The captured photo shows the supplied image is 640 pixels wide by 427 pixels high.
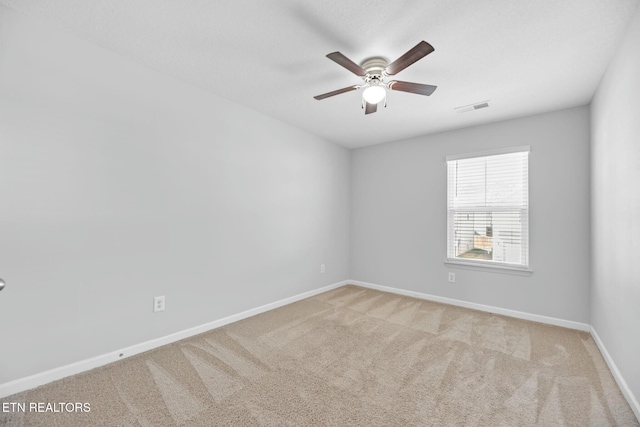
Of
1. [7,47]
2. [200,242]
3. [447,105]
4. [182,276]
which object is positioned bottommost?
[182,276]

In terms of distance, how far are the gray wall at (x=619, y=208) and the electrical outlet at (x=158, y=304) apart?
11.2 feet

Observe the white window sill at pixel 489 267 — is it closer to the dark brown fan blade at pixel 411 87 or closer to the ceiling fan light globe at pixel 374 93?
the dark brown fan blade at pixel 411 87

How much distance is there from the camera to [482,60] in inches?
87.7

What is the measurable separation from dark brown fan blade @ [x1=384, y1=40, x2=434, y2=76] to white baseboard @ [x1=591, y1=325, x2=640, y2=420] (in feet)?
8.00

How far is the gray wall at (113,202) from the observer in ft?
5.94

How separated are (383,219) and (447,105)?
77.7 inches

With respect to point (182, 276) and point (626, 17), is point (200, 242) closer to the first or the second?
point (182, 276)

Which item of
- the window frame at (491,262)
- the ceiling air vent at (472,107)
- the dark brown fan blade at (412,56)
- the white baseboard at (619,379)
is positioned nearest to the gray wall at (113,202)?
the dark brown fan blade at (412,56)

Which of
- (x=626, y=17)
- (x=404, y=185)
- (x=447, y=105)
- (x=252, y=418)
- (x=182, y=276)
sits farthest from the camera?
(x=404, y=185)

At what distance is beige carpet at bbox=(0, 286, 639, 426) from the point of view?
1626 millimetres

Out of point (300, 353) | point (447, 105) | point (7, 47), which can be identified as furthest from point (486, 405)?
point (7, 47)

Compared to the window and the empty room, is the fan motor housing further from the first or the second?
the window

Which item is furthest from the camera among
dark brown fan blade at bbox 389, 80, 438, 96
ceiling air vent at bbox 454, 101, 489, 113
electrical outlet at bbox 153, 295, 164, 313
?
ceiling air vent at bbox 454, 101, 489, 113

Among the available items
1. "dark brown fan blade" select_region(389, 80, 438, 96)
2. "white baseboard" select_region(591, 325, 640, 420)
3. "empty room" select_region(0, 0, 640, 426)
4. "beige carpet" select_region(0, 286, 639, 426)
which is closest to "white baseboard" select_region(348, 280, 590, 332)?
"empty room" select_region(0, 0, 640, 426)
